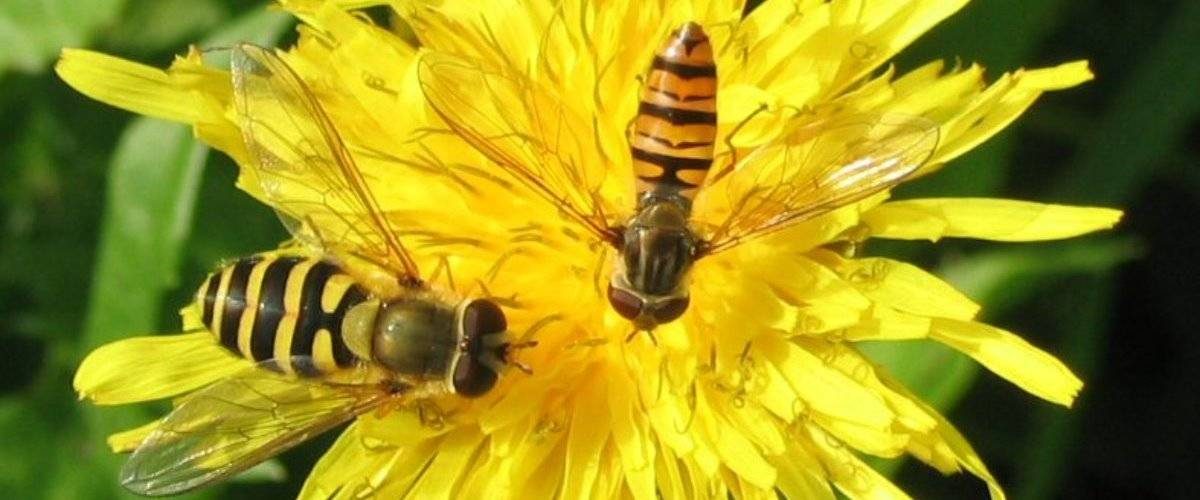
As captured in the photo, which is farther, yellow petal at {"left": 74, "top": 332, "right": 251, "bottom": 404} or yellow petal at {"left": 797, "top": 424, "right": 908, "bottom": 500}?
yellow petal at {"left": 74, "top": 332, "right": 251, "bottom": 404}

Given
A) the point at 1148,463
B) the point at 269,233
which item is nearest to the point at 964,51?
the point at 1148,463

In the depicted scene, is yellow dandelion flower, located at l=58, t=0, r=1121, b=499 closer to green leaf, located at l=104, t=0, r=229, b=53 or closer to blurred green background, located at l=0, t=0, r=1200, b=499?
blurred green background, located at l=0, t=0, r=1200, b=499

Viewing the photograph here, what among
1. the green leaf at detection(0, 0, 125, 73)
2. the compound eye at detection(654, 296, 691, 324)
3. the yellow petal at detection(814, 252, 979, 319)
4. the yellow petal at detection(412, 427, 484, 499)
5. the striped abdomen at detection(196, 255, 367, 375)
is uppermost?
the green leaf at detection(0, 0, 125, 73)

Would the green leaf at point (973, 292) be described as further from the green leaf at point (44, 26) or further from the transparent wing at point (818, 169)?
the green leaf at point (44, 26)

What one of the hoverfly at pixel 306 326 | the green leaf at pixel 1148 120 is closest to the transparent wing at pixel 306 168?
the hoverfly at pixel 306 326

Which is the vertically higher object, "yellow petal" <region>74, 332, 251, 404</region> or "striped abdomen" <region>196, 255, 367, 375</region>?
"striped abdomen" <region>196, 255, 367, 375</region>

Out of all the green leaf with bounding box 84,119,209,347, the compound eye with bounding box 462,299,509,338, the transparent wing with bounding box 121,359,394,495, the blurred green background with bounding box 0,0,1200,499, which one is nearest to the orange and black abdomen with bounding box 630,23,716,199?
the compound eye with bounding box 462,299,509,338
